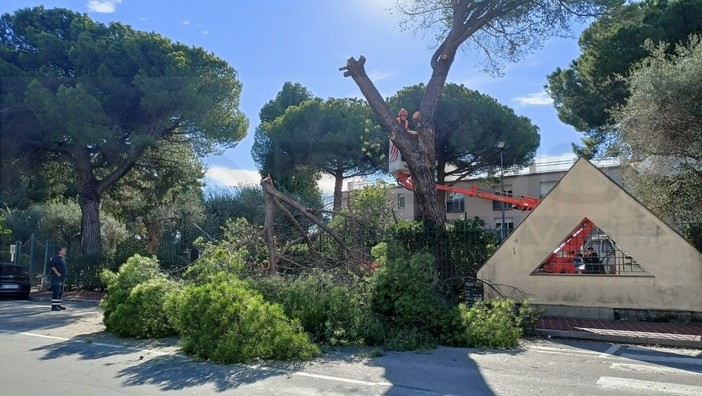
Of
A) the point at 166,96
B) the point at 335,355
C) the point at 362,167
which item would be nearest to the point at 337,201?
the point at 335,355

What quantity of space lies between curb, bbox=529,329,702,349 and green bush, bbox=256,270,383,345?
3.30m

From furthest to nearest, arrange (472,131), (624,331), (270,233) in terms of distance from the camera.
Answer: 1. (472,131)
2. (270,233)
3. (624,331)

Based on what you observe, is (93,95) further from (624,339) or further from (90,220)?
(624,339)

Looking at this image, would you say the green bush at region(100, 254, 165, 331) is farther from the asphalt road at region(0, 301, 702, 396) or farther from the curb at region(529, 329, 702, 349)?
the curb at region(529, 329, 702, 349)

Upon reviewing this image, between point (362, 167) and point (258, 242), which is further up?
point (362, 167)

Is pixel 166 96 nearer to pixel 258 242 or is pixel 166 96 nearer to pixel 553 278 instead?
pixel 258 242

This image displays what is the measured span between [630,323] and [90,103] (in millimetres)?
19284

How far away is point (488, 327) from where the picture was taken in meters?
9.33

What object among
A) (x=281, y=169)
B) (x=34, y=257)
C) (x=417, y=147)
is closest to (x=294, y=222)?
(x=417, y=147)

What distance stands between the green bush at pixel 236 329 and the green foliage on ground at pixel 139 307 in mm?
1538

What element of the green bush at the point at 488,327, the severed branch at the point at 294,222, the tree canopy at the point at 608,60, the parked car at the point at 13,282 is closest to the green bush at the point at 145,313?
the severed branch at the point at 294,222

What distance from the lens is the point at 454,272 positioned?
13531mm

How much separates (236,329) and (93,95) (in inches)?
675

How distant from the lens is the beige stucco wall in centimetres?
1116
